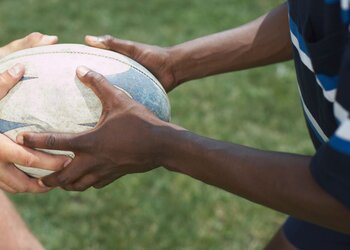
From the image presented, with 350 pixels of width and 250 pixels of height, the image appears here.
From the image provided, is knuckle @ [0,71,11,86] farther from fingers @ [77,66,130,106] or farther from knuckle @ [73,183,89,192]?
knuckle @ [73,183,89,192]

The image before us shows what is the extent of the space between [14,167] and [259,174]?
916 millimetres

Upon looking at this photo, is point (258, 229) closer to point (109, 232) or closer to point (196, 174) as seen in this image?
point (109, 232)

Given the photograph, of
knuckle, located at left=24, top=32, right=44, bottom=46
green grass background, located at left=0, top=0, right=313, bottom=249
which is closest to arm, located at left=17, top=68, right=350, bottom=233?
knuckle, located at left=24, top=32, right=44, bottom=46

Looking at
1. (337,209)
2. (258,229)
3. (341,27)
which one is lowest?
(258,229)

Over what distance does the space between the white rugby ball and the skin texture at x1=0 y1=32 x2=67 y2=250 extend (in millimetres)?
31

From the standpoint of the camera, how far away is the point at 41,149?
2230 mm

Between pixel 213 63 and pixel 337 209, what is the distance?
1.12 m

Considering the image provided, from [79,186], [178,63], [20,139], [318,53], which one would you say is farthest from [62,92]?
[318,53]

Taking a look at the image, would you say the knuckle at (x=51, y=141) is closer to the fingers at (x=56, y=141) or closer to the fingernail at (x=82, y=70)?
the fingers at (x=56, y=141)

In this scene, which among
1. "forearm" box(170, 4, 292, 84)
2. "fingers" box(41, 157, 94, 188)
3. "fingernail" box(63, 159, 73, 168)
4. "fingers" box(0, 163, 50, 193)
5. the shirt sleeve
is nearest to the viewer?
the shirt sleeve

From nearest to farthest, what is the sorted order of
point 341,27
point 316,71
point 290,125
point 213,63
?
point 341,27 → point 316,71 → point 213,63 → point 290,125

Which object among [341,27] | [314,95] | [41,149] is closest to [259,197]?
[314,95]

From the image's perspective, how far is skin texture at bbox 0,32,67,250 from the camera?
2227mm

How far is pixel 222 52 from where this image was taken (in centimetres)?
270
